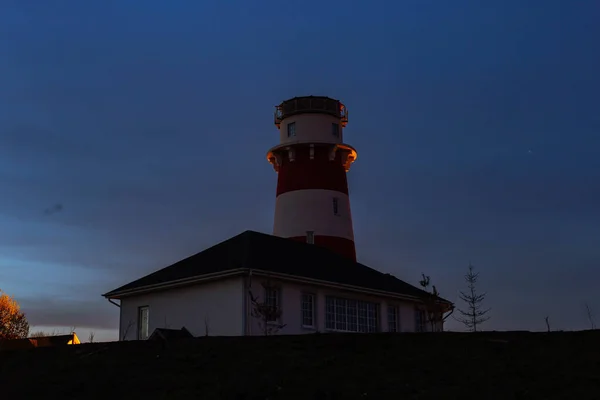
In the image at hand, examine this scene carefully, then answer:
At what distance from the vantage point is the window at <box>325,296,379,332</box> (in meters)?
27.6

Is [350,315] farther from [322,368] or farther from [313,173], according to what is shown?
[322,368]

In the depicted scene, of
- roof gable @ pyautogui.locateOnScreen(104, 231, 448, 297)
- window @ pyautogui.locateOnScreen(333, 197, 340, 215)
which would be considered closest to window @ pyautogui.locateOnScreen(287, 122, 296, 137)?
window @ pyautogui.locateOnScreen(333, 197, 340, 215)

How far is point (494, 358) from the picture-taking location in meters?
15.0

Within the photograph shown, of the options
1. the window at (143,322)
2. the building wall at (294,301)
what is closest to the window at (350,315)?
the building wall at (294,301)

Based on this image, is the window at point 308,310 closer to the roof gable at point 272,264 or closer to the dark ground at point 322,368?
the roof gable at point 272,264

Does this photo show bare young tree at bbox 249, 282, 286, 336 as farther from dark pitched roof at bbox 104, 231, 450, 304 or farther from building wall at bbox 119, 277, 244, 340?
dark pitched roof at bbox 104, 231, 450, 304

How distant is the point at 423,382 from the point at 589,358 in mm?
3720

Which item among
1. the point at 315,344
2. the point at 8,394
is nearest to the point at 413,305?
the point at 315,344

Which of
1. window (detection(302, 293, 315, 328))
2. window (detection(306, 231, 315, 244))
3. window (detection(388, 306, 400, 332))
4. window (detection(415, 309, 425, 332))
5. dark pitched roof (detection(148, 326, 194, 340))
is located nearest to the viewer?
dark pitched roof (detection(148, 326, 194, 340))

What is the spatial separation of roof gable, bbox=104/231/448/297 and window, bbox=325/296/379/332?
33.1 inches

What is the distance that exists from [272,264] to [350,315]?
15.0 feet

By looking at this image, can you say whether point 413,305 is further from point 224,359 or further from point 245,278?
point 224,359

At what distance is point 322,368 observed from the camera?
14.9 metres

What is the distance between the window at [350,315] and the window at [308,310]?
667 millimetres
